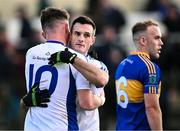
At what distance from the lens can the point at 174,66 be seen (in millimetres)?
17703

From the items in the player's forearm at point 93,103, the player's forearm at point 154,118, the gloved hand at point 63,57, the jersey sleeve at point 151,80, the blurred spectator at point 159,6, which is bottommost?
the player's forearm at point 154,118

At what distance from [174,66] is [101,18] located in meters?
2.07

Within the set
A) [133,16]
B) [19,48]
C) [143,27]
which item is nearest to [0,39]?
[19,48]

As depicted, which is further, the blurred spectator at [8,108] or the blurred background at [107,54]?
the blurred spectator at [8,108]

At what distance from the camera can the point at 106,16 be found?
18297 mm

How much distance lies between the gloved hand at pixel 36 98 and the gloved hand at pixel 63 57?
0.43 metres

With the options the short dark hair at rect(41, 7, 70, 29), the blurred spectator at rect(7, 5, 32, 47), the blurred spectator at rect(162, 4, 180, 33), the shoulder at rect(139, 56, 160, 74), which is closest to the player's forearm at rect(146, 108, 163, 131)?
the shoulder at rect(139, 56, 160, 74)

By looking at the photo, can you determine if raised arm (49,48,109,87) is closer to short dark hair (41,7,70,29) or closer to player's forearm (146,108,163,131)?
short dark hair (41,7,70,29)

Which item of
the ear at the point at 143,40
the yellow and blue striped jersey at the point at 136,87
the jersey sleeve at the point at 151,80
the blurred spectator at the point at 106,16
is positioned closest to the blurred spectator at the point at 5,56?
the blurred spectator at the point at 106,16

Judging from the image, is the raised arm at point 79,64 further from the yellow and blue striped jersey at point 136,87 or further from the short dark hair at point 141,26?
the short dark hair at point 141,26

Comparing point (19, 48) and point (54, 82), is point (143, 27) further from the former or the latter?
point (19, 48)

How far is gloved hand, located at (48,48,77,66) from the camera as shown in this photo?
27.9ft

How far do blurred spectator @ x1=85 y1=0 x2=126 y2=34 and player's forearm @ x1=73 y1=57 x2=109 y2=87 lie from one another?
30.1 ft

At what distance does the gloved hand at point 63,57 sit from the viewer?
849cm
